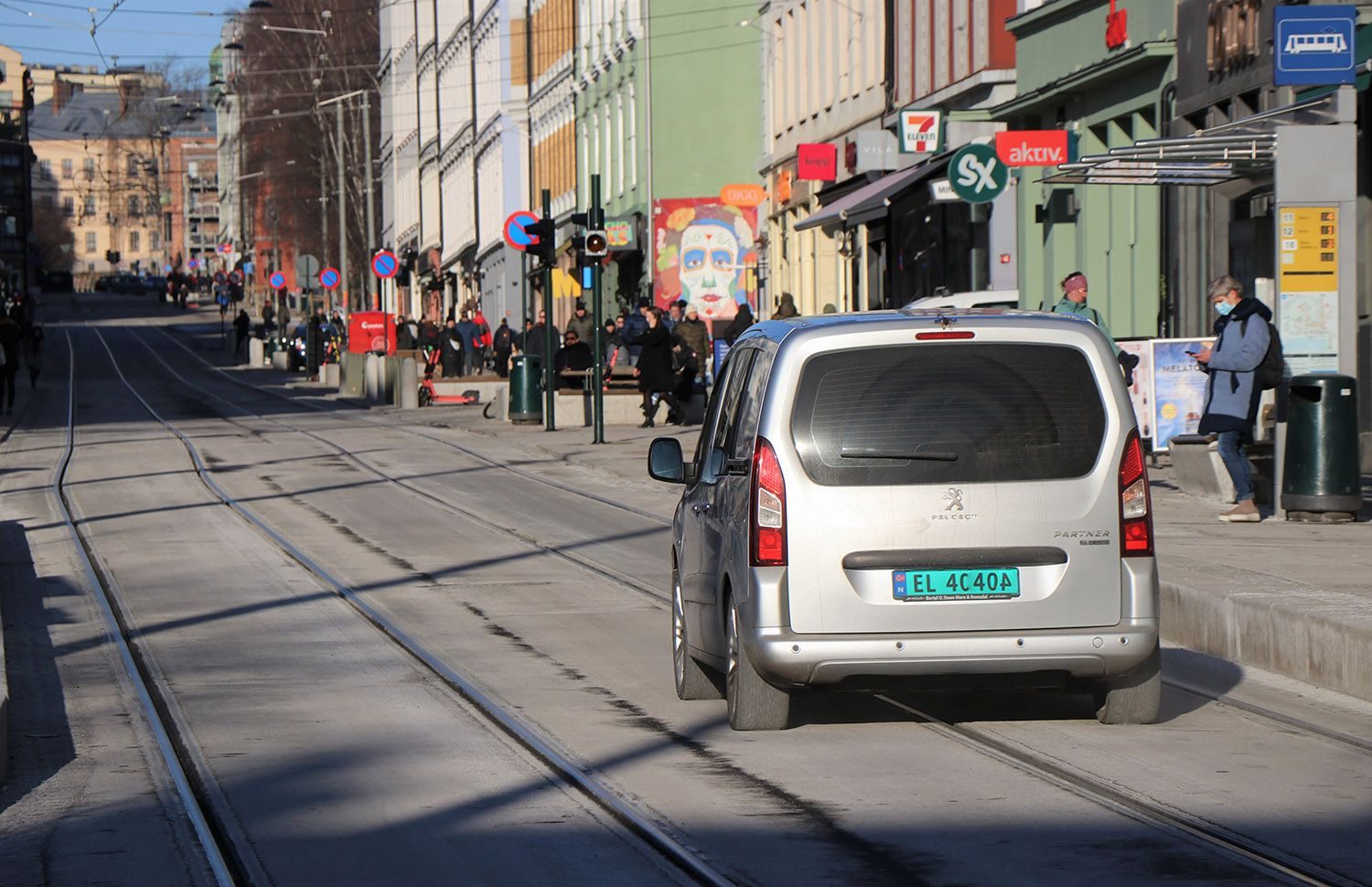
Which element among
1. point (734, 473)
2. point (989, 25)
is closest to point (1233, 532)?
point (734, 473)

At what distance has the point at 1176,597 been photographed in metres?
12.6

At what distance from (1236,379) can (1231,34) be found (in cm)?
852

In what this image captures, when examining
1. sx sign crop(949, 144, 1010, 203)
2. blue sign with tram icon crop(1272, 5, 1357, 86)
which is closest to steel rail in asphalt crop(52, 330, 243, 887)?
blue sign with tram icon crop(1272, 5, 1357, 86)

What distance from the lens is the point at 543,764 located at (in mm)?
8922

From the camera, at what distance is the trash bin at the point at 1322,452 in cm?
1614

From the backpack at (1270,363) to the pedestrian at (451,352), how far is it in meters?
32.9

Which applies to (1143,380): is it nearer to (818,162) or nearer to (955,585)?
(955,585)

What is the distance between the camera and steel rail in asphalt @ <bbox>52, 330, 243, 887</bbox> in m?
7.45

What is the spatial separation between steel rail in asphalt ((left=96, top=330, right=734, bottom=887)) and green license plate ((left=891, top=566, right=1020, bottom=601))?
1.36 metres

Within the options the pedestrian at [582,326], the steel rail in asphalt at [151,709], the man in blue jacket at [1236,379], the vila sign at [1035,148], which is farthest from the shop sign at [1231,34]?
the pedestrian at [582,326]

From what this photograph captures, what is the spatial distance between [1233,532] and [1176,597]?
3.79m

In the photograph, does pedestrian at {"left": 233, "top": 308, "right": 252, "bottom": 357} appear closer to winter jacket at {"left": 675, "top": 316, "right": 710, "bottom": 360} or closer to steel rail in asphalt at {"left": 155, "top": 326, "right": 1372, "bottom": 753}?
steel rail in asphalt at {"left": 155, "top": 326, "right": 1372, "bottom": 753}

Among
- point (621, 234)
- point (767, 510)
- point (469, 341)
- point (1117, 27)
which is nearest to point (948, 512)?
point (767, 510)

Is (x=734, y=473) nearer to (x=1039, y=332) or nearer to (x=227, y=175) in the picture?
(x=1039, y=332)
